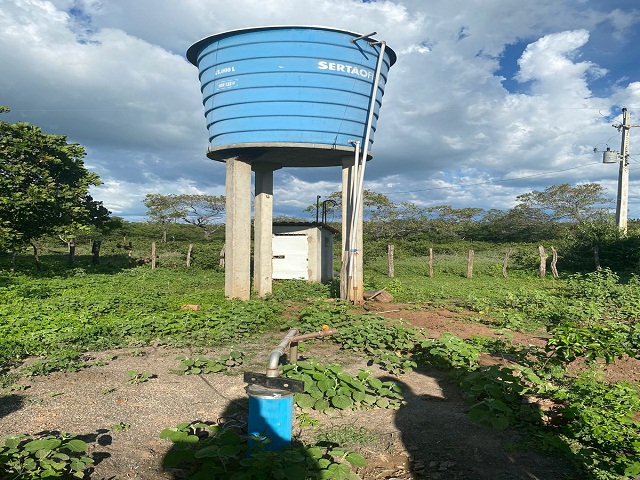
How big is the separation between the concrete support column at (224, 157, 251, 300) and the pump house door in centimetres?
389

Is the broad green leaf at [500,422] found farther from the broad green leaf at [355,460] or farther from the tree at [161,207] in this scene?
the tree at [161,207]

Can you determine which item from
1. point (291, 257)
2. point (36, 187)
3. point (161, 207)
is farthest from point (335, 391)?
point (161, 207)

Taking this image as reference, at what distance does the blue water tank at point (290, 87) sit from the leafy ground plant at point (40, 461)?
8.39m

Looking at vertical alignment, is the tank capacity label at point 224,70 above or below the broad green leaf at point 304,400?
above

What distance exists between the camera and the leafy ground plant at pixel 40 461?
9.08 feet

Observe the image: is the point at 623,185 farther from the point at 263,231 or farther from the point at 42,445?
the point at 42,445

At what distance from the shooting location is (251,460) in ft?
9.50

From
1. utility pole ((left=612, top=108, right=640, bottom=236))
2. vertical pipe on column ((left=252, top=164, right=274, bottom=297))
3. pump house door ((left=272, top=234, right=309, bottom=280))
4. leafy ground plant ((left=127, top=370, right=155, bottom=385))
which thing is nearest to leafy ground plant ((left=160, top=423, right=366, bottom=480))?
leafy ground plant ((left=127, top=370, right=155, bottom=385))

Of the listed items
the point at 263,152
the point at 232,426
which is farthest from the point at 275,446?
the point at 263,152

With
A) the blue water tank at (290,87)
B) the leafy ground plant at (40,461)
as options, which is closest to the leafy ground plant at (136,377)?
the leafy ground plant at (40,461)

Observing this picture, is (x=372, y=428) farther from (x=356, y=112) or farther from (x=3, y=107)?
(x=3, y=107)

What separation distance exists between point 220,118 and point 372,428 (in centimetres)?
885

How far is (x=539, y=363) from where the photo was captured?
17.5 feet

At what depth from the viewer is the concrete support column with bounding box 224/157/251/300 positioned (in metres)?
11.2
